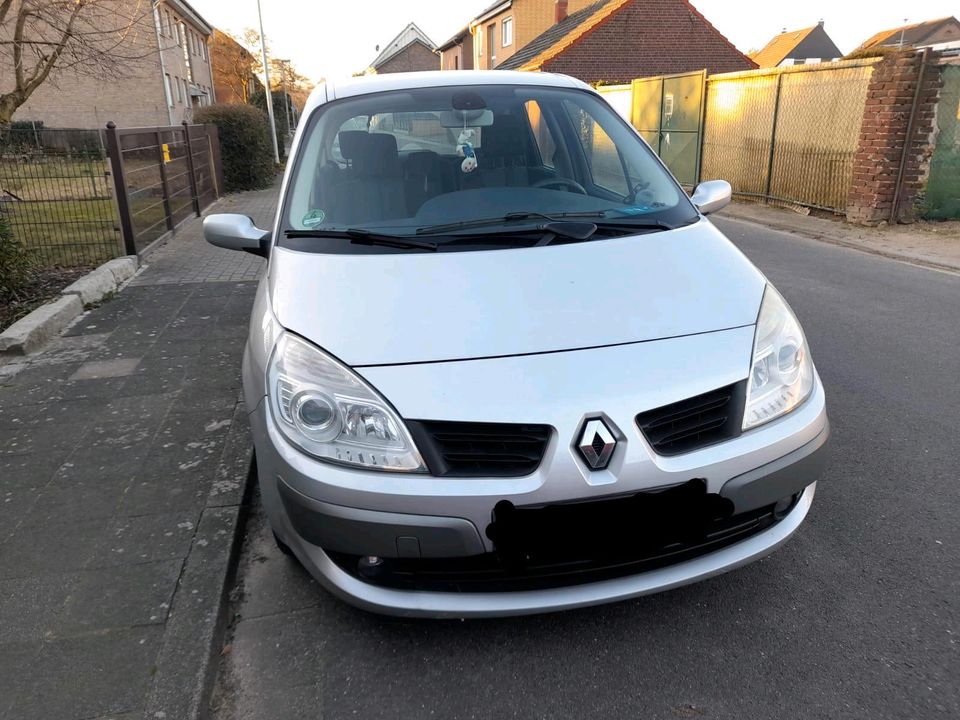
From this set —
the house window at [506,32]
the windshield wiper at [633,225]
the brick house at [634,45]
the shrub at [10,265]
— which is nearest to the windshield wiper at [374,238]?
the windshield wiper at [633,225]

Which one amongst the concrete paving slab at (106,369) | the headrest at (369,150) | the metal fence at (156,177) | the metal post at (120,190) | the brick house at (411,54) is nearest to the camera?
the headrest at (369,150)

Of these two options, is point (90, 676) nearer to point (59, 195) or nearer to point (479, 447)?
point (479, 447)

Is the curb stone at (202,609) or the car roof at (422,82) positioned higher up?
the car roof at (422,82)

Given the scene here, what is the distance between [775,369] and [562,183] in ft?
5.08

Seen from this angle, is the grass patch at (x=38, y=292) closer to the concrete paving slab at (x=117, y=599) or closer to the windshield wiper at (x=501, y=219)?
the concrete paving slab at (x=117, y=599)

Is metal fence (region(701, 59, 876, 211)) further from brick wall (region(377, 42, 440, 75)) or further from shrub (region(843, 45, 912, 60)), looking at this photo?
brick wall (region(377, 42, 440, 75))

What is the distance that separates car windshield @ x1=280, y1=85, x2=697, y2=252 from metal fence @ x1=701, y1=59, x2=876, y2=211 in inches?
347

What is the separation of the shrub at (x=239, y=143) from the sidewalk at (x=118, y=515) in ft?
39.9

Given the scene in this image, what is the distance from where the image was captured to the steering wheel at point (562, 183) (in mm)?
3411

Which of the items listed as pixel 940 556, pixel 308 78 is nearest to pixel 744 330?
pixel 940 556

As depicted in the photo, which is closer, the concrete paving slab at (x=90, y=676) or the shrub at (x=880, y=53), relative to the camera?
the concrete paving slab at (x=90, y=676)

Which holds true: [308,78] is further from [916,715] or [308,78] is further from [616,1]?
[916,715]

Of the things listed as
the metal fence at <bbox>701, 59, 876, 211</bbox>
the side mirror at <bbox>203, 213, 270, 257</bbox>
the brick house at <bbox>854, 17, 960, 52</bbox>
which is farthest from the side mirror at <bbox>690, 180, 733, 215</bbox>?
the brick house at <bbox>854, 17, 960, 52</bbox>

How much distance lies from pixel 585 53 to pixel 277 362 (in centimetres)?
2899
